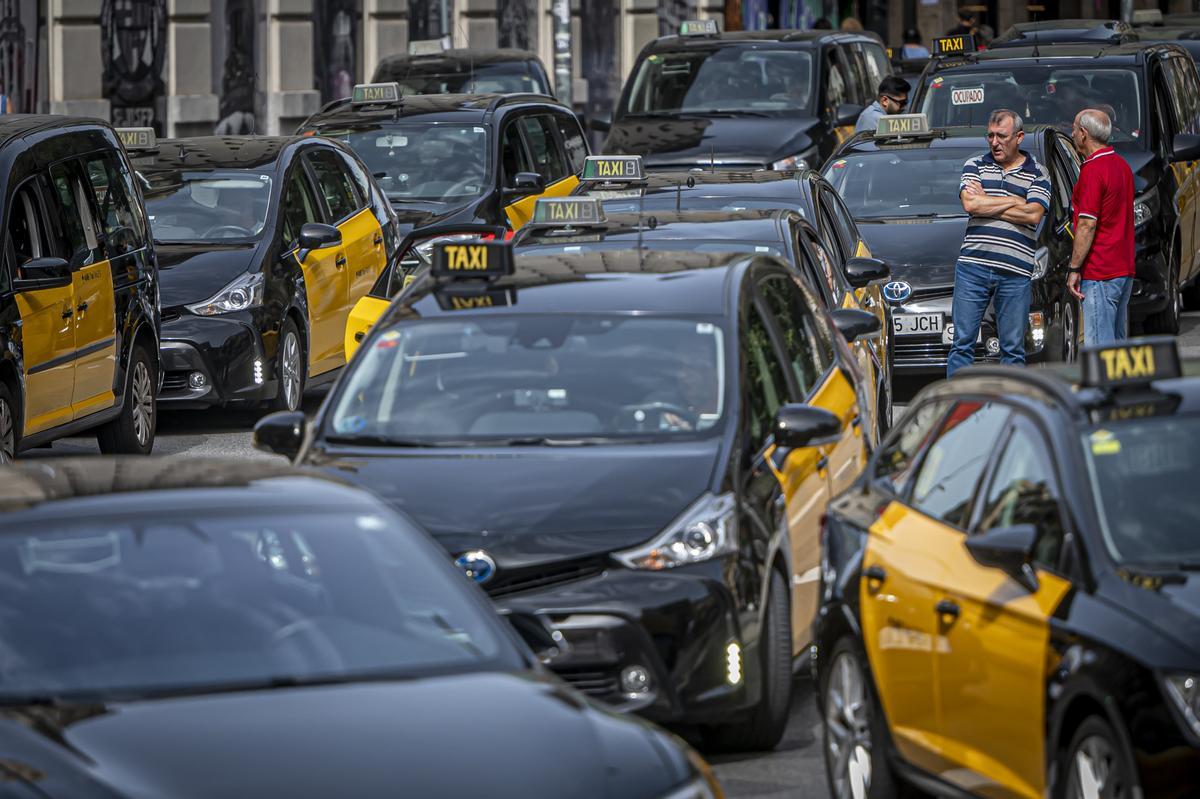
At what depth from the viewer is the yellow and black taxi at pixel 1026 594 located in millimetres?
5949

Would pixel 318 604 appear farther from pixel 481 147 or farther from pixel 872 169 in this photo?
pixel 481 147

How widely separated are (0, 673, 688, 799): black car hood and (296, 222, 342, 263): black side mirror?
11.9 metres

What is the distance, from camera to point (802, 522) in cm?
896

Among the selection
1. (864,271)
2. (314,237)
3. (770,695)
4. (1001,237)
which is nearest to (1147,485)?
(770,695)

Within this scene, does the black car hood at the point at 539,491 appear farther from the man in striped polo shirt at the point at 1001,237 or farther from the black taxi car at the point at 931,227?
the black taxi car at the point at 931,227

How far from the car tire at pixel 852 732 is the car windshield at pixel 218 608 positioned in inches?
59.7

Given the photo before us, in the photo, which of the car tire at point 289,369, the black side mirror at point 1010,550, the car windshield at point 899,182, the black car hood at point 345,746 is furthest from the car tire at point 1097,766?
the car windshield at point 899,182

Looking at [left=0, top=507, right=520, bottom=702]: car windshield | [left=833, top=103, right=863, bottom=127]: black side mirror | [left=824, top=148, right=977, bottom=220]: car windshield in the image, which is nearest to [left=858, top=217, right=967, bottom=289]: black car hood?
[left=824, top=148, right=977, bottom=220]: car windshield

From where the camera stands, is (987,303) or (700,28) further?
(700,28)

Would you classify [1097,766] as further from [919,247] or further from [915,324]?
[919,247]

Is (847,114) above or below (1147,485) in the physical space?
above

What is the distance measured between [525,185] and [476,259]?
10127 millimetres

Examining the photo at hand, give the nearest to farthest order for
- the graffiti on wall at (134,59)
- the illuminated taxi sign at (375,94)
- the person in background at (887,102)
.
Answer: the illuminated taxi sign at (375,94), the person in background at (887,102), the graffiti on wall at (134,59)

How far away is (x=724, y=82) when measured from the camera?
2517 cm
